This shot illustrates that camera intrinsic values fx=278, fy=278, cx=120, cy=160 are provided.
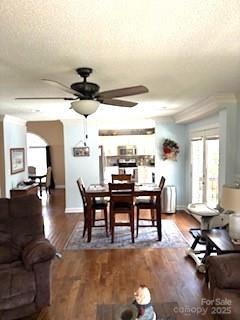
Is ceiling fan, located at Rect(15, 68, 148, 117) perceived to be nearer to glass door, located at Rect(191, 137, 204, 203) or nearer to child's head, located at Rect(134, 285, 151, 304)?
child's head, located at Rect(134, 285, 151, 304)

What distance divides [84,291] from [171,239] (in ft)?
7.13

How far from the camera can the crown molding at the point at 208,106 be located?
4.20 meters

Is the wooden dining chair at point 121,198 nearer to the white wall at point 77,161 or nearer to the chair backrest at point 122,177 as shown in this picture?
the chair backrest at point 122,177

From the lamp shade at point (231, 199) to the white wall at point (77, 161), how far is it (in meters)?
4.36

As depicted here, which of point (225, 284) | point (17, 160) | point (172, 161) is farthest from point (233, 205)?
point (17, 160)

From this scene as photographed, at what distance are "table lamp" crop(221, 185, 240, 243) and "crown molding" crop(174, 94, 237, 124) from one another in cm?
167

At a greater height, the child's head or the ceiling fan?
the ceiling fan

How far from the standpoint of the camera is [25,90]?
3730 millimetres

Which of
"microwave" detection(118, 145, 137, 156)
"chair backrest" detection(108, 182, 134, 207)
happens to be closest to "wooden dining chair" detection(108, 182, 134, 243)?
"chair backrest" detection(108, 182, 134, 207)

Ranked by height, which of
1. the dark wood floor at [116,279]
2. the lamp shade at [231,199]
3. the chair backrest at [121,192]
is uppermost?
the lamp shade at [231,199]

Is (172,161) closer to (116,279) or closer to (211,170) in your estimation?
(211,170)

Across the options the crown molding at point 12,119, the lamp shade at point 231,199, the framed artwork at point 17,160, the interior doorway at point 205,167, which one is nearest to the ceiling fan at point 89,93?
the lamp shade at point 231,199

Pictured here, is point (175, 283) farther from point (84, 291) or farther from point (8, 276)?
point (8, 276)

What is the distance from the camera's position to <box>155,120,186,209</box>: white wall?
7168 millimetres
